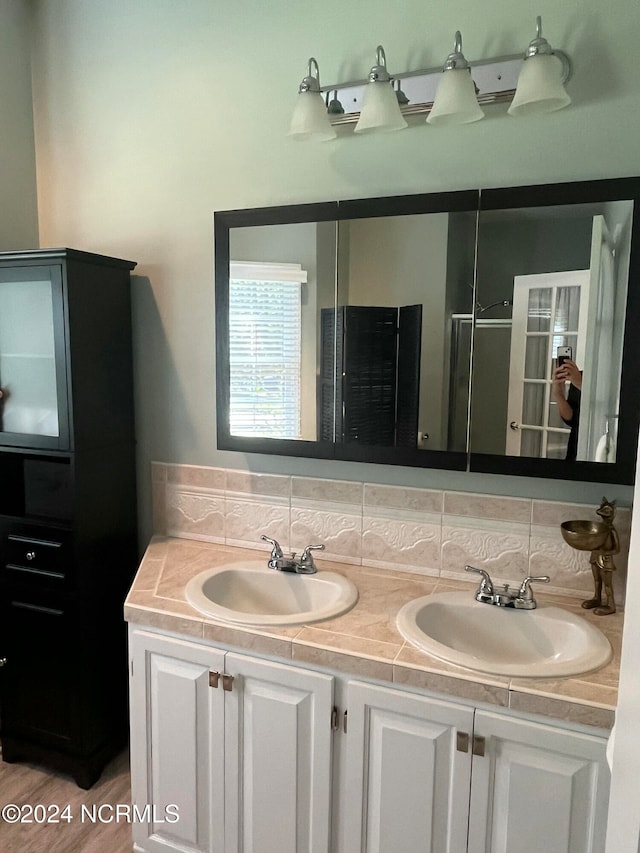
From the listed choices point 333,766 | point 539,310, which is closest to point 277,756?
point 333,766

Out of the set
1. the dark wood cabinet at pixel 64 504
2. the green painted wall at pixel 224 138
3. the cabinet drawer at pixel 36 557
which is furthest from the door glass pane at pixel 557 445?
the cabinet drawer at pixel 36 557

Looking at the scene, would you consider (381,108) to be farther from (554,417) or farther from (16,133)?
(16,133)

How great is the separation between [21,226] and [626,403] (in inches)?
85.5

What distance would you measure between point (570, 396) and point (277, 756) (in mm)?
1218

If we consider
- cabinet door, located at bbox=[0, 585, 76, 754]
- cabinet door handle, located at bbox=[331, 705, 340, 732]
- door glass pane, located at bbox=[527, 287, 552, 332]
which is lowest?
cabinet door, located at bbox=[0, 585, 76, 754]

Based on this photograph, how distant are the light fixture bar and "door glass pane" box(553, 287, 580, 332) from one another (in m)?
Result: 0.55

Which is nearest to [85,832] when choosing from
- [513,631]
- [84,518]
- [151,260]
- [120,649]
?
[120,649]

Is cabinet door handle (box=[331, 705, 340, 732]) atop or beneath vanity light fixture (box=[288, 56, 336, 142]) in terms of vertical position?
beneath

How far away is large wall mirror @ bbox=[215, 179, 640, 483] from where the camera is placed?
1622 millimetres

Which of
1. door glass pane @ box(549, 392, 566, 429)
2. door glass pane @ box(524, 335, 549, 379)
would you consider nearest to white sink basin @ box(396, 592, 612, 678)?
door glass pane @ box(549, 392, 566, 429)

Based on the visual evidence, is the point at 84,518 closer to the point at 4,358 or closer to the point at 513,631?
the point at 4,358

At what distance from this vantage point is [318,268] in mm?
1921

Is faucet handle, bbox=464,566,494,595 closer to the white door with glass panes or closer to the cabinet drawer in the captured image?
the white door with glass panes

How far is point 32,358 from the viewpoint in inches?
82.3
